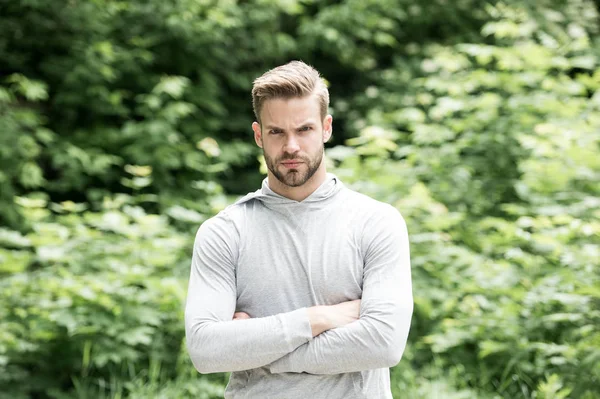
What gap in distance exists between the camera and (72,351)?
4.66 m

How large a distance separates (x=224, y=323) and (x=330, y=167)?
135 inches

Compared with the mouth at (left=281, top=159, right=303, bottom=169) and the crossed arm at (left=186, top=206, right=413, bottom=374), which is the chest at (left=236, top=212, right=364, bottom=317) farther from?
the mouth at (left=281, top=159, right=303, bottom=169)

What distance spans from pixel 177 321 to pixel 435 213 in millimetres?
1951

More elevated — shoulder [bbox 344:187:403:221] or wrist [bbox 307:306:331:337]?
shoulder [bbox 344:187:403:221]

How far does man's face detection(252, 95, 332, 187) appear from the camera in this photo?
2139 mm

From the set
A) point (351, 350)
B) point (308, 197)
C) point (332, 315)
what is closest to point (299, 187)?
point (308, 197)

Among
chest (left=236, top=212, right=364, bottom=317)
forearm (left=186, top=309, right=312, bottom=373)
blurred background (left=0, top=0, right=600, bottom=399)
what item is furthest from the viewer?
blurred background (left=0, top=0, right=600, bottom=399)

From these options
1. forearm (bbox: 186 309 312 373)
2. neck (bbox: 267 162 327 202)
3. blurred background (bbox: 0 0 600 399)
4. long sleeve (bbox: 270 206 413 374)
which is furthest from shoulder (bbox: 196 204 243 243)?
blurred background (bbox: 0 0 600 399)

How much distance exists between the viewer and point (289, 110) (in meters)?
2.14

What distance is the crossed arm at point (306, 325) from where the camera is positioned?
2.07 metres

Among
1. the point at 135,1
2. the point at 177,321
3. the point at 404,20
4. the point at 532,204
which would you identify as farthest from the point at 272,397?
the point at 404,20

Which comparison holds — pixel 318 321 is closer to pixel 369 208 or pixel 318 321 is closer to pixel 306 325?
pixel 306 325

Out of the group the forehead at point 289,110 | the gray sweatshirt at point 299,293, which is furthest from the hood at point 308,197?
the forehead at point 289,110

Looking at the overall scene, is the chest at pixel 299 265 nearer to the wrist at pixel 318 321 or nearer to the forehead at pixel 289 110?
the wrist at pixel 318 321
